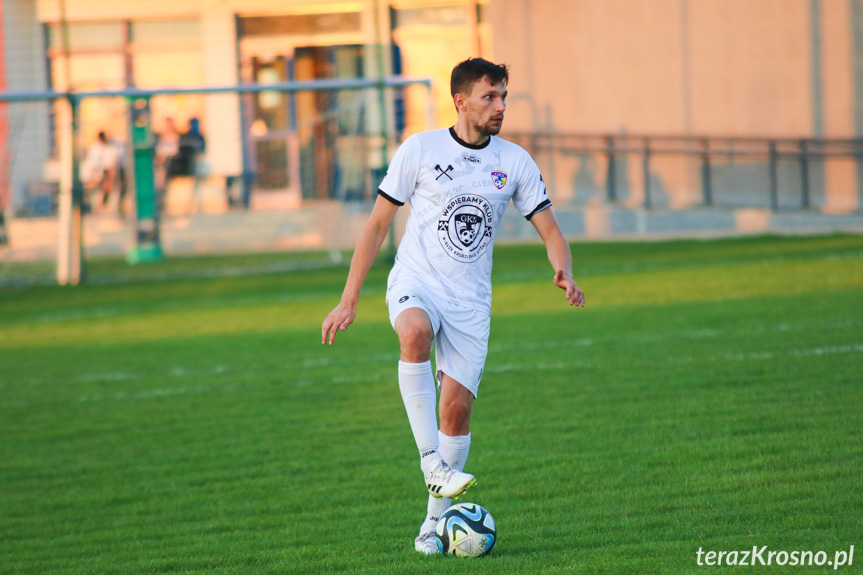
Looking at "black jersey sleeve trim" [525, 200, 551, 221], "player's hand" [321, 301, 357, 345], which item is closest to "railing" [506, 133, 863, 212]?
"black jersey sleeve trim" [525, 200, 551, 221]

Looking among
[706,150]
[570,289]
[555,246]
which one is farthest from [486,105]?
[706,150]

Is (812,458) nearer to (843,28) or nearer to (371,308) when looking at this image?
(371,308)

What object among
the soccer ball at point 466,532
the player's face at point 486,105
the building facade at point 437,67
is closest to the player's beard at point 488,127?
the player's face at point 486,105

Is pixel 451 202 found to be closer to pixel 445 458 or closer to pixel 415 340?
pixel 415 340

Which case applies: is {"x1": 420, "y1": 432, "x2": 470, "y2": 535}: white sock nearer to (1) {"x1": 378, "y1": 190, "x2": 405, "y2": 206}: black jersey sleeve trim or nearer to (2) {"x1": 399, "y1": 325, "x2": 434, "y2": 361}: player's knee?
(2) {"x1": 399, "y1": 325, "x2": 434, "y2": 361}: player's knee

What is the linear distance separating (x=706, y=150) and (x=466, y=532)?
16.4 m

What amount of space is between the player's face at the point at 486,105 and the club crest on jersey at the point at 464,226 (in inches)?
11.9

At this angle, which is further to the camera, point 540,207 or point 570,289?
point 540,207

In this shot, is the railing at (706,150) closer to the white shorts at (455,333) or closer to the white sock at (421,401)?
the white shorts at (455,333)

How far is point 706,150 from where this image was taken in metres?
19.6

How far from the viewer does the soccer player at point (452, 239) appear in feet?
14.8

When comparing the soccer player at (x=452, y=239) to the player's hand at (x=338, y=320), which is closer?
the player's hand at (x=338, y=320)

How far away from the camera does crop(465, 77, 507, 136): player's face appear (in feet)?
14.6

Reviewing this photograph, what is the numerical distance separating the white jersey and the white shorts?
4 centimetres
